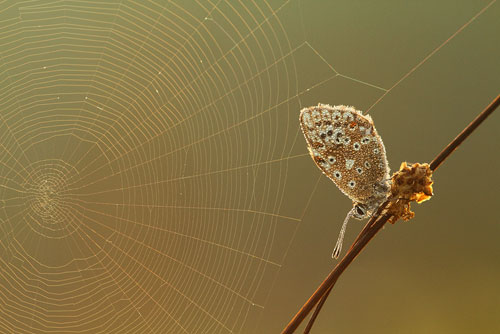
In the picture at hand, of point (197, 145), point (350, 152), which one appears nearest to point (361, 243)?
point (350, 152)

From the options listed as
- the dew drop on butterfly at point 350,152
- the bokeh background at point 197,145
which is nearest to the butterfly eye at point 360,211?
the dew drop on butterfly at point 350,152

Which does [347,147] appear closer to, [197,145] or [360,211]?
[360,211]

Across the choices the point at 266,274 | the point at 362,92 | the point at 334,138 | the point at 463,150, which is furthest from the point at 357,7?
the point at 334,138

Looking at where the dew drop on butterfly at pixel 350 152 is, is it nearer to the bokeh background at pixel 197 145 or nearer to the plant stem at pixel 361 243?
the plant stem at pixel 361 243

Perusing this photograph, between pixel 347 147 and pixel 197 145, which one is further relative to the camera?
pixel 197 145

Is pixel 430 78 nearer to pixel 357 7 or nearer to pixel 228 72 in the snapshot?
pixel 357 7

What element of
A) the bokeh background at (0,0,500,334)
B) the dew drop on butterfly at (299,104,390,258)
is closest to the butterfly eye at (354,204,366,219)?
the dew drop on butterfly at (299,104,390,258)

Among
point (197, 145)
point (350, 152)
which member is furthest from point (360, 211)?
point (197, 145)

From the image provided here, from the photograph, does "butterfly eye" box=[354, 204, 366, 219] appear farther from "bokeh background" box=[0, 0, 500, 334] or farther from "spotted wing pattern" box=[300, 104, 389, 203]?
"bokeh background" box=[0, 0, 500, 334]

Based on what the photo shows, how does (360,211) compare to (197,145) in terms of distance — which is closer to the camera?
(360,211)

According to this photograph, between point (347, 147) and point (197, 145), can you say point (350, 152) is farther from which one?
point (197, 145)
